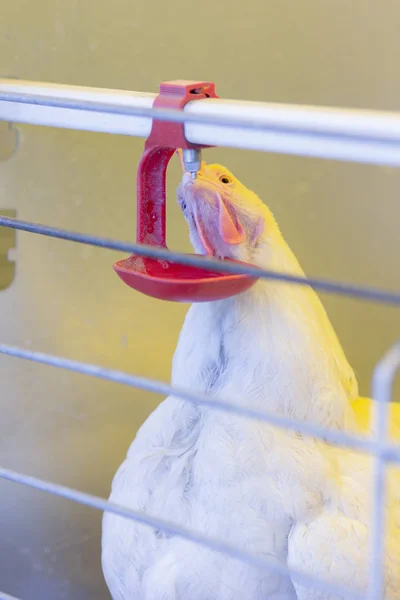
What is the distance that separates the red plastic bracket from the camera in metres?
0.68

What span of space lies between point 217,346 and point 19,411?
2.09 ft

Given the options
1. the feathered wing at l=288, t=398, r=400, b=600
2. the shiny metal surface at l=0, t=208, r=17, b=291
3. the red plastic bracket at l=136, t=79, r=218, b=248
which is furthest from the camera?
the shiny metal surface at l=0, t=208, r=17, b=291

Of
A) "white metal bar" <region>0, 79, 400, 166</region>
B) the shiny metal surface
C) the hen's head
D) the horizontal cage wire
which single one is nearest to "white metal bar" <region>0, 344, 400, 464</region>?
the horizontal cage wire

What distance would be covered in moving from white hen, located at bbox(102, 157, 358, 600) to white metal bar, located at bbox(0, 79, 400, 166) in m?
0.23

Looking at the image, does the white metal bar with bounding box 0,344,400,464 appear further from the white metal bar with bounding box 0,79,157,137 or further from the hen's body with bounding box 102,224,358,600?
the hen's body with bounding box 102,224,358,600

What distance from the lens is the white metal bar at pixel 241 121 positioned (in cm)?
54

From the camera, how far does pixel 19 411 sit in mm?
1524

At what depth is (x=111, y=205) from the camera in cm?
153

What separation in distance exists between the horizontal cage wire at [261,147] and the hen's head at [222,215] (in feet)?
0.76

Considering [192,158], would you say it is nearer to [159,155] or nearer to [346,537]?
[159,155]

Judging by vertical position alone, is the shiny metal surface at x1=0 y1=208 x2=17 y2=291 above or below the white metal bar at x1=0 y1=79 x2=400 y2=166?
below

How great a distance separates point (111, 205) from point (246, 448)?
69 centimetres

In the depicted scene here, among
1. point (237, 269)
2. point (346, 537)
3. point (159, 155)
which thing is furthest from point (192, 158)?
point (346, 537)

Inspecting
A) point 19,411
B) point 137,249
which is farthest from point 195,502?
point 19,411
